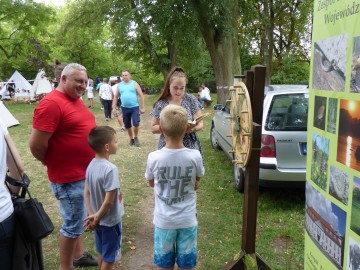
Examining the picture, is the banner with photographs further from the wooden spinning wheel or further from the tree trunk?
the tree trunk

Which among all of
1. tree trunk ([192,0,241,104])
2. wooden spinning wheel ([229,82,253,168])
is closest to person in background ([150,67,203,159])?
wooden spinning wheel ([229,82,253,168])

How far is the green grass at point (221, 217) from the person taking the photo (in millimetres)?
3688

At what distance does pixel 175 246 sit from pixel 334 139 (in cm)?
158

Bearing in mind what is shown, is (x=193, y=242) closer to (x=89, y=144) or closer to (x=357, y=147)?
(x=89, y=144)

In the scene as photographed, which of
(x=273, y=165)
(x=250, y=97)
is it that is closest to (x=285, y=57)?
(x=273, y=165)

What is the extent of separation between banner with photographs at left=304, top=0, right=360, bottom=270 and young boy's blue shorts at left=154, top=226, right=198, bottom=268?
0.93 m

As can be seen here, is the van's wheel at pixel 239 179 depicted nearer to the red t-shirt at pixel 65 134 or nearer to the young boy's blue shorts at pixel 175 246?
the young boy's blue shorts at pixel 175 246

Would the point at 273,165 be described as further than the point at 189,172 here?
Yes

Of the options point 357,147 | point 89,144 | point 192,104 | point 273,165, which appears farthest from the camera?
point 273,165

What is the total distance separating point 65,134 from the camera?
2896 millimetres

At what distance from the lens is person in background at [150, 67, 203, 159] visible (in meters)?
3.56

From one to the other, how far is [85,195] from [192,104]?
57.8 inches

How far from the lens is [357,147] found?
148 cm

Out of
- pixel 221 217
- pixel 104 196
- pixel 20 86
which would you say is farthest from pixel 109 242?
pixel 20 86
